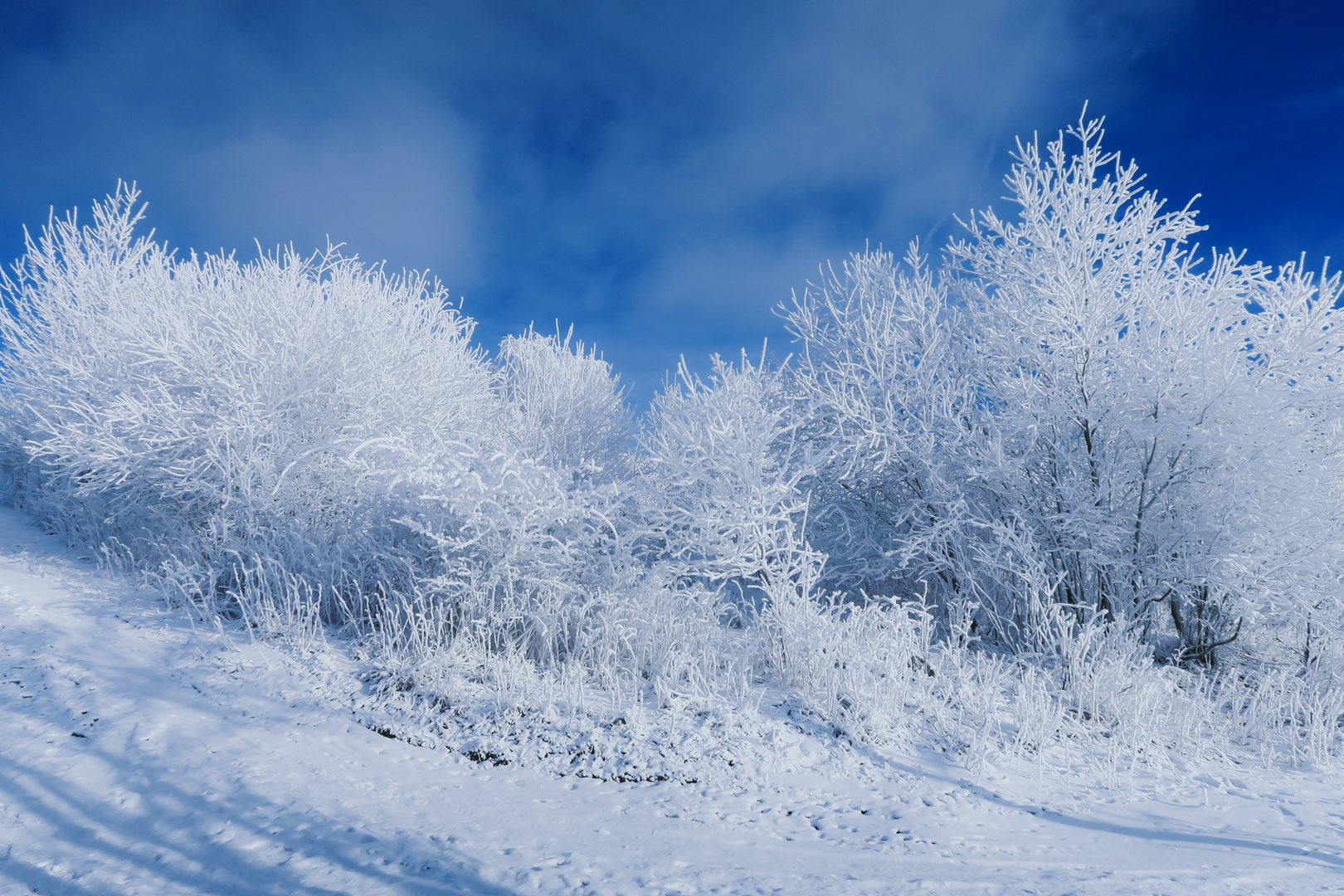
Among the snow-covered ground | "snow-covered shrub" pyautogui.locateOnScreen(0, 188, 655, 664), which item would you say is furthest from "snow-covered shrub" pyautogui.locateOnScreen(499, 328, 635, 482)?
the snow-covered ground

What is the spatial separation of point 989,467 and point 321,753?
5.70m

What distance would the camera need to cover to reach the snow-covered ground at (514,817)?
2477mm

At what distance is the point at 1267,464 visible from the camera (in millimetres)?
5059

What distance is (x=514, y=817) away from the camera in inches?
116

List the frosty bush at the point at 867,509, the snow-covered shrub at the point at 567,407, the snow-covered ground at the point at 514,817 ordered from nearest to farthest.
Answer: the snow-covered ground at the point at 514,817
the frosty bush at the point at 867,509
the snow-covered shrub at the point at 567,407

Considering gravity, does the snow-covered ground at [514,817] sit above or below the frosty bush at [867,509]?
below

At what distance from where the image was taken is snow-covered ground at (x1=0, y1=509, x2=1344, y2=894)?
2.48 meters

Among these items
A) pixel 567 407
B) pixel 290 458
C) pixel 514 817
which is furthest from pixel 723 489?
pixel 567 407

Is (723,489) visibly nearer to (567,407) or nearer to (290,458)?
(290,458)

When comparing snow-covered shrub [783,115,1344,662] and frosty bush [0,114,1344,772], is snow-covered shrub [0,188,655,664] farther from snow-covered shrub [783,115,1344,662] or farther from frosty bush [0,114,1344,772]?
snow-covered shrub [783,115,1344,662]

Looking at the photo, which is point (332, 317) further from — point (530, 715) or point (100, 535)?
point (530, 715)

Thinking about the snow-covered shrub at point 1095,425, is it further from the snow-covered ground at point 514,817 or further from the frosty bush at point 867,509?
the snow-covered ground at point 514,817

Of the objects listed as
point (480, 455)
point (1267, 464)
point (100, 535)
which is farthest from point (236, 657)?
point (1267, 464)

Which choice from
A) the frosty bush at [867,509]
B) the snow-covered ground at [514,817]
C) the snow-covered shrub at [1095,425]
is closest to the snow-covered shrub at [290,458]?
the frosty bush at [867,509]
